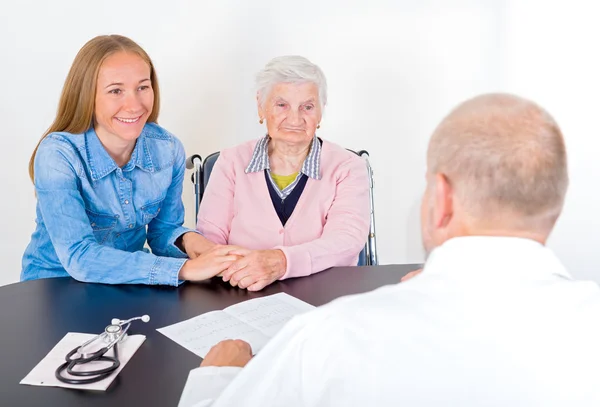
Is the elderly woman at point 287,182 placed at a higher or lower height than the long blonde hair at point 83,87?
lower

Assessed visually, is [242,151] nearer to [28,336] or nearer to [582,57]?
[28,336]

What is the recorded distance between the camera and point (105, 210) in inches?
77.8

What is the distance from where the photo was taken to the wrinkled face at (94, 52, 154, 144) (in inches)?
76.7

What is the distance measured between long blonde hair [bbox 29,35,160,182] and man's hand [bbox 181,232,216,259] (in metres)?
0.47

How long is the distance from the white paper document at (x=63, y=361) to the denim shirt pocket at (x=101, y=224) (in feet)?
1.98

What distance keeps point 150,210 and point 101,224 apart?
18 cm

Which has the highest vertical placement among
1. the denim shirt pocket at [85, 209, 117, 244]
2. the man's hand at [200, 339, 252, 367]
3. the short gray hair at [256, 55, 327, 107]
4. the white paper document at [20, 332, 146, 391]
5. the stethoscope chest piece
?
the short gray hair at [256, 55, 327, 107]

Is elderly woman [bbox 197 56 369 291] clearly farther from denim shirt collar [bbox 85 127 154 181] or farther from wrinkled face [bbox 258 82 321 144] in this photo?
denim shirt collar [bbox 85 127 154 181]

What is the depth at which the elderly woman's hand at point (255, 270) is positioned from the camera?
174 cm

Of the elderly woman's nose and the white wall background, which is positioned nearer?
the elderly woman's nose

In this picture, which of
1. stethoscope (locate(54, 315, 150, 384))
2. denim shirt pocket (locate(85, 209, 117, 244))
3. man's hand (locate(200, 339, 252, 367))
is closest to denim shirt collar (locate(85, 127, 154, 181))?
denim shirt pocket (locate(85, 209, 117, 244))

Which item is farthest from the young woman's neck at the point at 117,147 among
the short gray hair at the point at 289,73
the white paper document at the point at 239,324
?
the white paper document at the point at 239,324

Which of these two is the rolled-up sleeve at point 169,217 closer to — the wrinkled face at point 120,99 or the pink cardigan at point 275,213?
the pink cardigan at point 275,213

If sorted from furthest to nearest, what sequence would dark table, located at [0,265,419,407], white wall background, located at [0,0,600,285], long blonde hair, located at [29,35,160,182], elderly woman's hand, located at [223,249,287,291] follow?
white wall background, located at [0,0,600,285], long blonde hair, located at [29,35,160,182], elderly woman's hand, located at [223,249,287,291], dark table, located at [0,265,419,407]
